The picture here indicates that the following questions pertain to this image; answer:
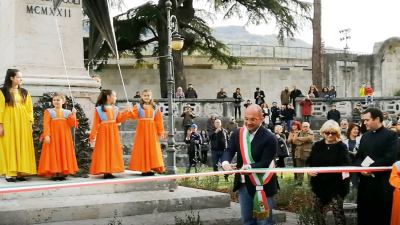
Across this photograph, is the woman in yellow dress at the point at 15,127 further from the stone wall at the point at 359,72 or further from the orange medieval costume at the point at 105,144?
the stone wall at the point at 359,72

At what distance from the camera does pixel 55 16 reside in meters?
11.5

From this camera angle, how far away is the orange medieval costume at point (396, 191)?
7.44m

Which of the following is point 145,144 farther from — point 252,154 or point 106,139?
point 252,154

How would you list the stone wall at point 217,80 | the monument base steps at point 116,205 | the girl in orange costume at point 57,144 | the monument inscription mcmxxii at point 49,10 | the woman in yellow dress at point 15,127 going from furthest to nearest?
the stone wall at point 217,80 → the monument inscription mcmxxii at point 49,10 → the girl in orange costume at point 57,144 → the woman in yellow dress at point 15,127 → the monument base steps at point 116,205

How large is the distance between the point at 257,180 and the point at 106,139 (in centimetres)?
400

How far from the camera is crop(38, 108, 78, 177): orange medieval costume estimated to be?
32.5 feet

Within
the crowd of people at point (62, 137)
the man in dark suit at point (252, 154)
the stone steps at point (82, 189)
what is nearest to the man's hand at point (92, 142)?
the crowd of people at point (62, 137)

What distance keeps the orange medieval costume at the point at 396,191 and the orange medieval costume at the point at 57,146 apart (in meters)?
5.05

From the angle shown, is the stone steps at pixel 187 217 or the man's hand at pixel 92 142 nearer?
the stone steps at pixel 187 217

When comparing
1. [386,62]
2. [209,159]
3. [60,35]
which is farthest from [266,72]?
[60,35]

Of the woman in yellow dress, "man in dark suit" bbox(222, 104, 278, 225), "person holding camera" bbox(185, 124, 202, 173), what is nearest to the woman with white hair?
"man in dark suit" bbox(222, 104, 278, 225)

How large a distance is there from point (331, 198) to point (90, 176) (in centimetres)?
435

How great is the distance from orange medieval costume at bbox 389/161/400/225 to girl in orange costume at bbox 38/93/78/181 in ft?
16.6

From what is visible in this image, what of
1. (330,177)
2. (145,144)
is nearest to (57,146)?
(145,144)
